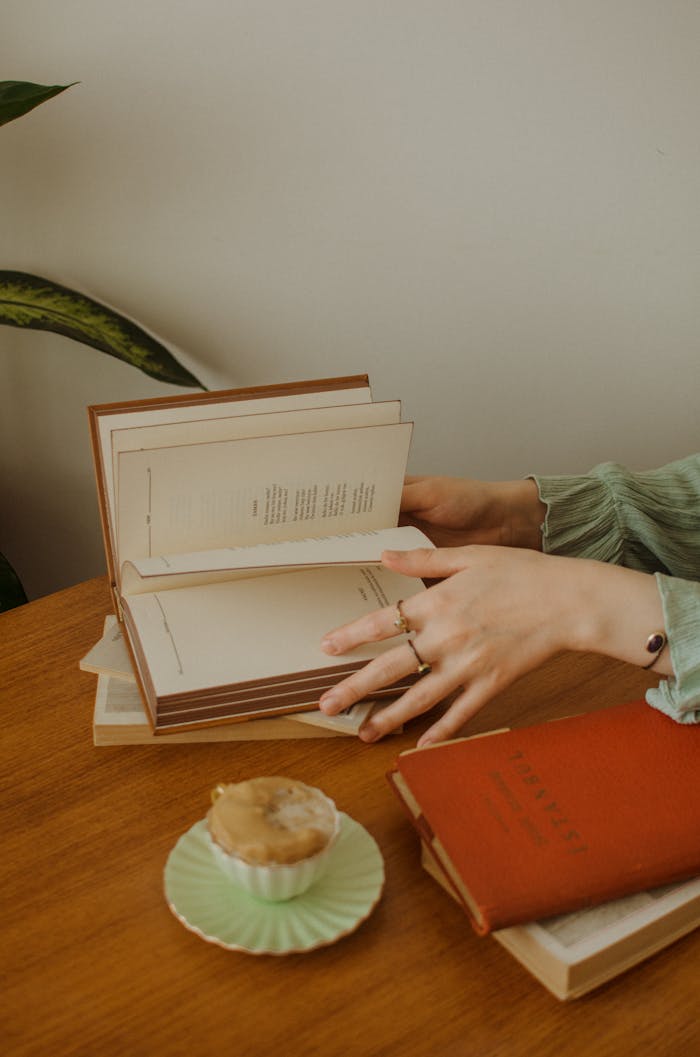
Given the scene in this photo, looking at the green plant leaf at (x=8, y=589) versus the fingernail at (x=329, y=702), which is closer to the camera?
the fingernail at (x=329, y=702)

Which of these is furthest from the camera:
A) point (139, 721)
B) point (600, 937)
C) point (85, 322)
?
point (85, 322)

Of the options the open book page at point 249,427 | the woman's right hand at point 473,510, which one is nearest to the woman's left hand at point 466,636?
the open book page at point 249,427

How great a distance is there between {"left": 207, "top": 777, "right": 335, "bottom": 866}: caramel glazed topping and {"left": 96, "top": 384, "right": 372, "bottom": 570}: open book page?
31 cm

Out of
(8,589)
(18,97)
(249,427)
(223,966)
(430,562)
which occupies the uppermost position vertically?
(18,97)

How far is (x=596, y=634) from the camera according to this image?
0.84m

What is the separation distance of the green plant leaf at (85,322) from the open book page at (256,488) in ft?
2.11

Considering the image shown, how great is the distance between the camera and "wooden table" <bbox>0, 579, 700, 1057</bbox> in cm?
56

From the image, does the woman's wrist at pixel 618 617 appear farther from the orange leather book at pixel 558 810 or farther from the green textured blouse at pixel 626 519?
the green textured blouse at pixel 626 519

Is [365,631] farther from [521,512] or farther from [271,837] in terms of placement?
[521,512]

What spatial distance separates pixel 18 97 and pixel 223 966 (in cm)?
116

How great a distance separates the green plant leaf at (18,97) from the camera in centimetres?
131

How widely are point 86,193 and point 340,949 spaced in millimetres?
1374

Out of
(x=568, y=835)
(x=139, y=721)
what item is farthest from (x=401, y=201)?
(x=568, y=835)

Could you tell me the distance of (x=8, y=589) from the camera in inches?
61.6
